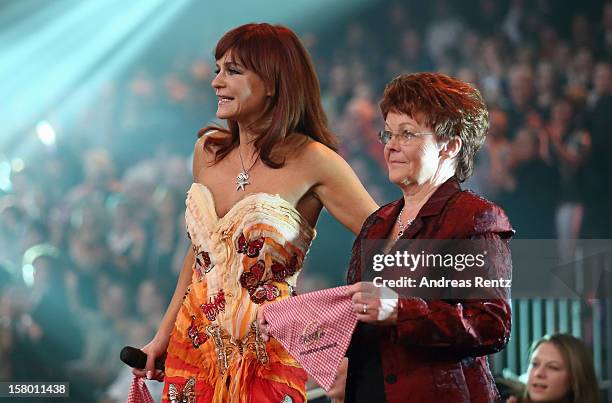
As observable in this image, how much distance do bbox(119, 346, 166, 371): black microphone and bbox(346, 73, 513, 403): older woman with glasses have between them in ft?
2.79

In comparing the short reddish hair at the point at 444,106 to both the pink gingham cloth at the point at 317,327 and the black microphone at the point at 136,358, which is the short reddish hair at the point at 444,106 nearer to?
the pink gingham cloth at the point at 317,327

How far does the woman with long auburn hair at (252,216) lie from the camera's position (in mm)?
2650

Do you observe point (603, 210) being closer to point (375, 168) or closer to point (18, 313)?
point (375, 168)

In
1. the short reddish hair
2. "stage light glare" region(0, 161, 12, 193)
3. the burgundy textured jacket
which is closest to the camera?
the burgundy textured jacket

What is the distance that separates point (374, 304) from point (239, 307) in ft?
2.44

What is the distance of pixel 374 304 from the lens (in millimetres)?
1982

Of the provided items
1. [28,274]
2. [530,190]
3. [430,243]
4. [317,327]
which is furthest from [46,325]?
[430,243]

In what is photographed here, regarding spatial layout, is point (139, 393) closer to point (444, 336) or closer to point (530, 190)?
point (444, 336)

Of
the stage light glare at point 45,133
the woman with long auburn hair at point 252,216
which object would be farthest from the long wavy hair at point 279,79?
the stage light glare at point 45,133

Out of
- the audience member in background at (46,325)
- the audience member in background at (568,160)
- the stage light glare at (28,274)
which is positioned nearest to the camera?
the audience member in background at (568,160)

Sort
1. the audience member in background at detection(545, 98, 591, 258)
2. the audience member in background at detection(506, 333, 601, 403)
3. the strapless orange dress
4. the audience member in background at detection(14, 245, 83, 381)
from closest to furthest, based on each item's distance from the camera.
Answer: the strapless orange dress → the audience member in background at detection(506, 333, 601, 403) → the audience member in background at detection(545, 98, 591, 258) → the audience member in background at detection(14, 245, 83, 381)

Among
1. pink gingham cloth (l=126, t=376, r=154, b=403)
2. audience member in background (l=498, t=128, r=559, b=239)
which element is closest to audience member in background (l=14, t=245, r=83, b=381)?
audience member in background (l=498, t=128, r=559, b=239)

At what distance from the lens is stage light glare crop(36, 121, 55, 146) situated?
20.8 ft

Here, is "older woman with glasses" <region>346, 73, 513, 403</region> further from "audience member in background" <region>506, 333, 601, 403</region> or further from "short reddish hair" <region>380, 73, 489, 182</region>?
"audience member in background" <region>506, 333, 601, 403</region>
